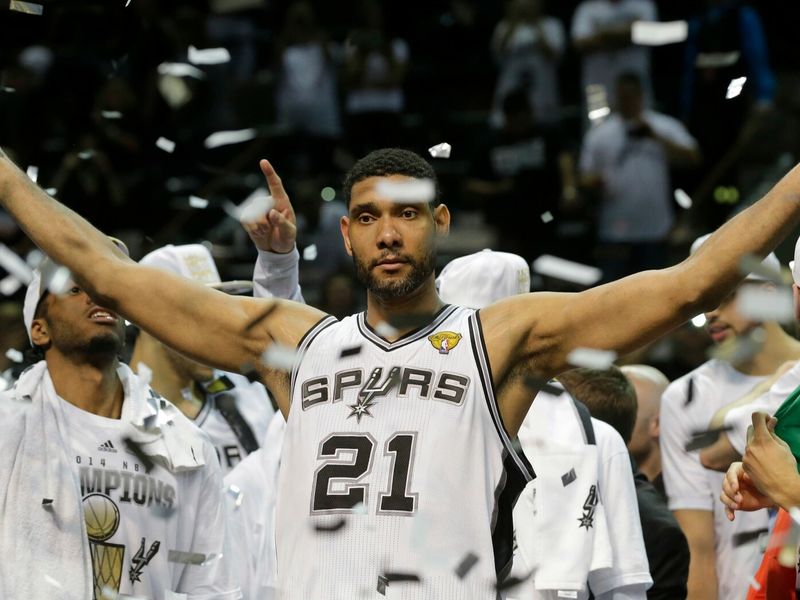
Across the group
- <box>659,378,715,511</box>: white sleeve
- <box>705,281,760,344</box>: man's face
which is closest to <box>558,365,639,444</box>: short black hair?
<box>659,378,715,511</box>: white sleeve

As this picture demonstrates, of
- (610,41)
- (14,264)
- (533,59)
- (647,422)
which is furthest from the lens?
(533,59)

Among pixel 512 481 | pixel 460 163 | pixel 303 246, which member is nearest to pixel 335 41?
pixel 460 163

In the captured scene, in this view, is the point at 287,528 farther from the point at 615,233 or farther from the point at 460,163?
the point at 460,163

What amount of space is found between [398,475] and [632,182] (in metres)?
5.35

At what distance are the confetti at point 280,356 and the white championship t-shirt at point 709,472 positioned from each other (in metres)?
2.18

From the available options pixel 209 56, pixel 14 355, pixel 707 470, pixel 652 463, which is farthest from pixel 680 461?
pixel 209 56

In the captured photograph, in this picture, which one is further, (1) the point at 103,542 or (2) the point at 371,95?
(2) the point at 371,95

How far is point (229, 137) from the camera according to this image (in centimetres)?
1076

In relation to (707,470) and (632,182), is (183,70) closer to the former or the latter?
(632,182)

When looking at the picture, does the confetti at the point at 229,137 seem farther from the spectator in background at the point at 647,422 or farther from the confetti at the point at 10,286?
the spectator in background at the point at 647,422

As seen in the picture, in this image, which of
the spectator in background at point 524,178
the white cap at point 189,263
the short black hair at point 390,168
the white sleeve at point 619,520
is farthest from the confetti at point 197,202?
the short black hair at point 390,168

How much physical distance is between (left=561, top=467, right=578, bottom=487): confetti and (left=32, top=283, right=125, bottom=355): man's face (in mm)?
1635

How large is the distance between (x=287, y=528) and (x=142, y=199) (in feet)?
20.9

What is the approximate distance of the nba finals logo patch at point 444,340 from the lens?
4.10 metres
